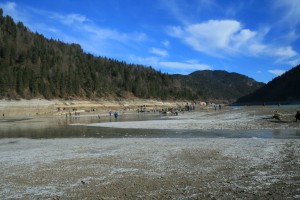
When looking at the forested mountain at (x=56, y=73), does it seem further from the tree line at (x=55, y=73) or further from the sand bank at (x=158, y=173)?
the sand bank at (x=158, y=173)

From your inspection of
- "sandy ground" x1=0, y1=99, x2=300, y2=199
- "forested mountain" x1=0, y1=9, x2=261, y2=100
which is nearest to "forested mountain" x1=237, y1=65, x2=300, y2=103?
"forested mountain" x1=0, y1=9, x2=261, y2=100

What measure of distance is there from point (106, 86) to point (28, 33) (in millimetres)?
51422

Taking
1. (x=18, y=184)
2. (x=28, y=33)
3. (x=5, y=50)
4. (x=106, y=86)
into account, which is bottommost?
(x=18, y=184)

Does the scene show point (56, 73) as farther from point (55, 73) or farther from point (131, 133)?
point (131, 133)

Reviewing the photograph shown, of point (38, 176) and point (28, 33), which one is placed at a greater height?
point (28, 33)

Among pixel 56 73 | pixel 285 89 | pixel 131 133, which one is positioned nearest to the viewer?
pixel 131 133

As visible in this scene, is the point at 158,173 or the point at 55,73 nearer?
the point at 158,173

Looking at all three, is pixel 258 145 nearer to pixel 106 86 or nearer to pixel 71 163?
pixel 71 163

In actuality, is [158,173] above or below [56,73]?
below

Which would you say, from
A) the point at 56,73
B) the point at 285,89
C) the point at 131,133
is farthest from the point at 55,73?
the point at 285,89

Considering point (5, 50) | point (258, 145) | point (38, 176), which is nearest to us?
point (38, 176)

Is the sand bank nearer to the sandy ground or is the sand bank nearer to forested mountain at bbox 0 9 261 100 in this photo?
the sandy ground

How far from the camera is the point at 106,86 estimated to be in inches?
6038

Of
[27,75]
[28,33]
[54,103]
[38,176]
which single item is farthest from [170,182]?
[28,33]
